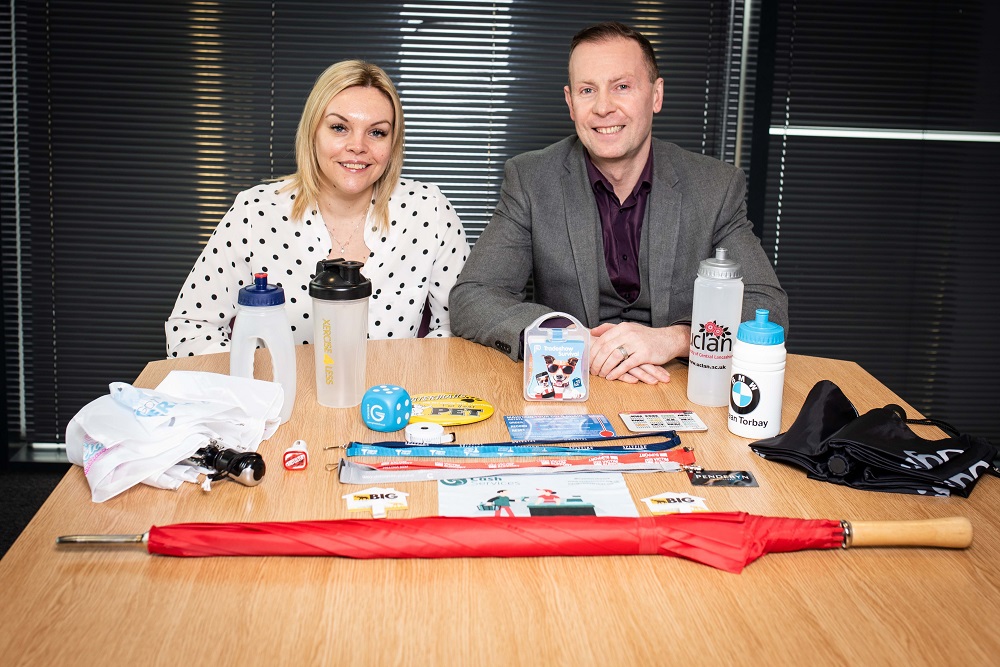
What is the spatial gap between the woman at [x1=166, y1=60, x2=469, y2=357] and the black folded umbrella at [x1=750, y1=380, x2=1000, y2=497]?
120cm

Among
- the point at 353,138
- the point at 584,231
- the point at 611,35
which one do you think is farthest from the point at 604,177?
the point at 353,138

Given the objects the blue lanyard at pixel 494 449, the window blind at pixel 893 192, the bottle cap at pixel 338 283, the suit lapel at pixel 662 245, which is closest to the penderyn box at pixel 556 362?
the blue lanyard at pixel 494 449

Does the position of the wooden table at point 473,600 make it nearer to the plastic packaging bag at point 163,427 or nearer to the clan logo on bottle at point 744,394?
the plastic packaging bag at point 163,427

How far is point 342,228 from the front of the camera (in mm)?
2395

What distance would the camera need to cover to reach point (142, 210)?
3.19 meters

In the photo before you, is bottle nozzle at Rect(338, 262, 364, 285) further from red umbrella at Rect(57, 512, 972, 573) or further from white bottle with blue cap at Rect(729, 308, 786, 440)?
white bottle with blue cap at Rect(729, 308, 786, 440)

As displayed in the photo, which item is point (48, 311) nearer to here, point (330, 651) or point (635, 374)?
point (635, 374)

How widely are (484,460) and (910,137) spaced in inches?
106

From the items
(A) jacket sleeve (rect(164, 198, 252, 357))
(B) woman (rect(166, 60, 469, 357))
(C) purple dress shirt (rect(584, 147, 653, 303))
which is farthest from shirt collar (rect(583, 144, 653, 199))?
(A) jacket sleeve (rect(164, 198, 252, 357))

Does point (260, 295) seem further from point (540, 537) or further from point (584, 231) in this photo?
point (584, 231)

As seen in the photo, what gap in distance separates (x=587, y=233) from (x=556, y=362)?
2.52 feet

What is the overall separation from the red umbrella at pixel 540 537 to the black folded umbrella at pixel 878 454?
0.56ft

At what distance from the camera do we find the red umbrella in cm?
108

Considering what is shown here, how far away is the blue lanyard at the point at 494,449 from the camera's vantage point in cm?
137
